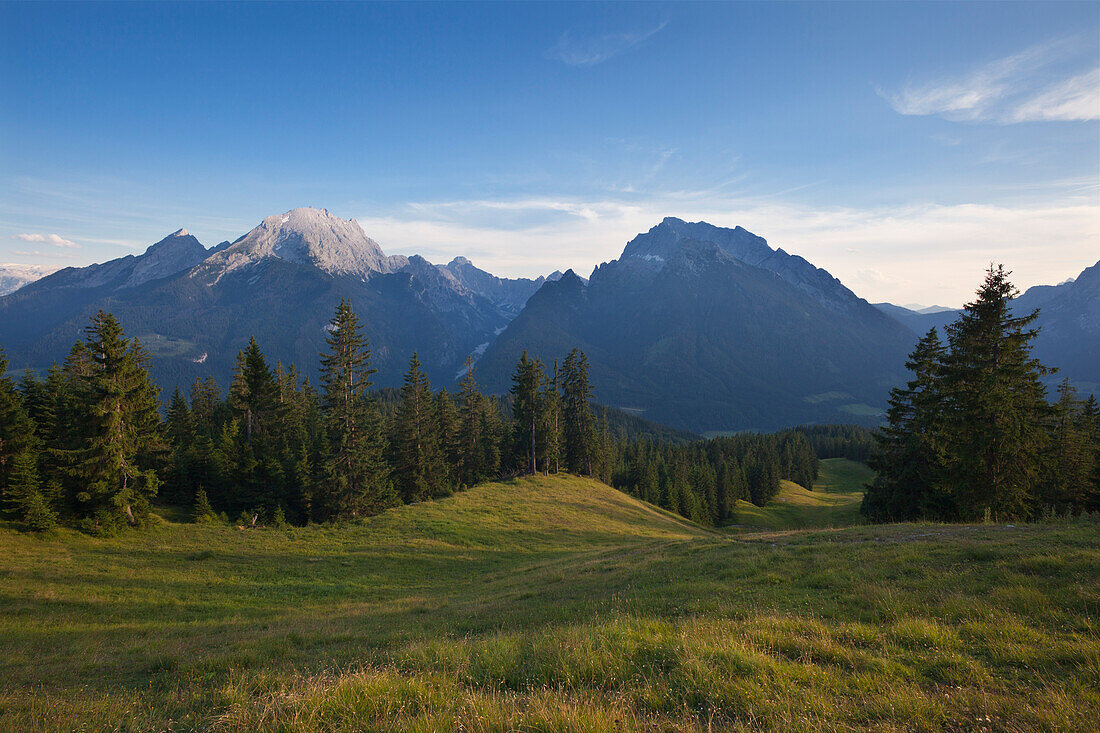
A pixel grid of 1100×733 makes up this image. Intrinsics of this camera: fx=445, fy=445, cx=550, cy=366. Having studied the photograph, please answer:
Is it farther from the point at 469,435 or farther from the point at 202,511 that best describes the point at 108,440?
the point at 469,435

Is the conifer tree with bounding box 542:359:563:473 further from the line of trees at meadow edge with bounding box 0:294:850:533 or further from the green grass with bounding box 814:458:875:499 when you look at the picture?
the green grass with bounding box 814:458:875:499

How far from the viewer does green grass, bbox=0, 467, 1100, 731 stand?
534cm

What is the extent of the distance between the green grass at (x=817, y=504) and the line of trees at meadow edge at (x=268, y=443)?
5.25 metres

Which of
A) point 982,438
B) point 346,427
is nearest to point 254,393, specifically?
point 346,427

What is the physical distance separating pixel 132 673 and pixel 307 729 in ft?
29.0

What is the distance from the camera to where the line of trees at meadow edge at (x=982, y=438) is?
23.6 metres

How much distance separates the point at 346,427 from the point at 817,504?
8607 cm

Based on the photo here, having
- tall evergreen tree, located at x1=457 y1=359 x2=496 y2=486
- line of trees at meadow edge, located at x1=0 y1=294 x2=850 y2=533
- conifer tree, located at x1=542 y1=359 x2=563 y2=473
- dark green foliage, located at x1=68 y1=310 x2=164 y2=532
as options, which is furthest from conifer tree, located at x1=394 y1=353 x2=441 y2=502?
dark green foliage, located at x1=68 y1=310 x2=164 y2=532

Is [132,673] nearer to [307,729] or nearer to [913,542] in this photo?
[307,729]

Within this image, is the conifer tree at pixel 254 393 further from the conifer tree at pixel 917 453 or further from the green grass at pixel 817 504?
the green grass at pixel 817 504

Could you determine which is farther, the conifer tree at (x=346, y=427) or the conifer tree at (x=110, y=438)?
the conifer tree at (x=346, y=427)

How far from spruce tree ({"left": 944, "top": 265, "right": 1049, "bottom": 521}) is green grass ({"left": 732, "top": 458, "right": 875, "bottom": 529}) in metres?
28.9

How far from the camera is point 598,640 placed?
26.1 ft

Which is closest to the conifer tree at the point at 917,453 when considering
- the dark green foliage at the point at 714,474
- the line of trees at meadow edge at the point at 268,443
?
the line of trees at meadow edge at the point at 268,443
